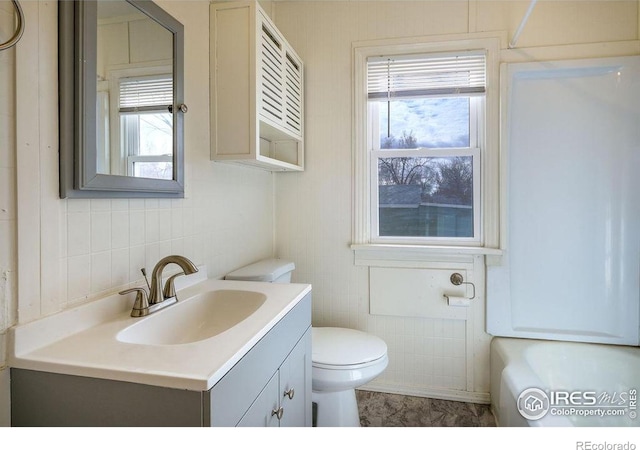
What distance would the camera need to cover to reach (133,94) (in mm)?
1040

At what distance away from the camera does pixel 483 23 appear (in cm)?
190

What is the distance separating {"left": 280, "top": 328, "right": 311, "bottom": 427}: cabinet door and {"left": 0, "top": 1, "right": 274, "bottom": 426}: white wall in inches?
21.8

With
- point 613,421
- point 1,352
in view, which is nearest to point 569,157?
point 613,421

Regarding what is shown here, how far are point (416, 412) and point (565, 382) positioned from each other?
74cm

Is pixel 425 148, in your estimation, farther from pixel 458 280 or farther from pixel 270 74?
pixel 270 74

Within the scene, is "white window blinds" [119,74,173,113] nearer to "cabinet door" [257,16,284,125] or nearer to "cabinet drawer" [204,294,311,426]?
"cabinet door" [257,16,284,125]

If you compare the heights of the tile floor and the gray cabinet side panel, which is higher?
the gray cabinet side panel

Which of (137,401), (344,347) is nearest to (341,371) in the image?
(344,347)

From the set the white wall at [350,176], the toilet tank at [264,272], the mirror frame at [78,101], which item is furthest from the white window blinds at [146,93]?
the white wall at [350,176]

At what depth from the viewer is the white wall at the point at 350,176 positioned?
6.11 feet

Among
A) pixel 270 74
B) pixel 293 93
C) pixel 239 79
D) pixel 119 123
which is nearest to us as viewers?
pixel 119 123

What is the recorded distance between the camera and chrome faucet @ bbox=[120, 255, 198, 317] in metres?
0.98

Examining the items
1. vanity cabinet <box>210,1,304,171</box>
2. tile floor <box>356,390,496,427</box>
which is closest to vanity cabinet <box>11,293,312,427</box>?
vanity cabinet <box>210,1,304,171</box>

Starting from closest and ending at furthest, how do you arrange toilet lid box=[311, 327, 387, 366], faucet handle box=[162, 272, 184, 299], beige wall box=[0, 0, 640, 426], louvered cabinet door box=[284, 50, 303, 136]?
beige wall box=[0, 0, 640, 426], faucet handle box=[162, 272, 184, 299], toilet lid box=[311, 327, 387, 366], louvered cabinet door box=[284, 50, 303, 136]
